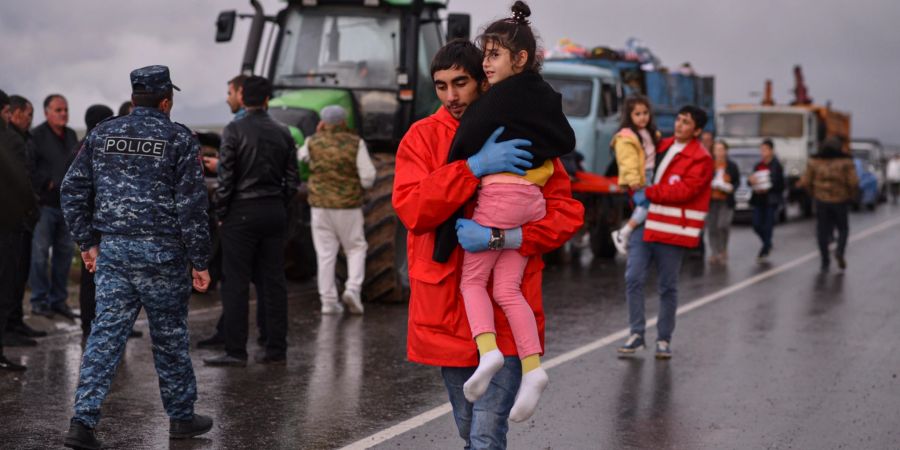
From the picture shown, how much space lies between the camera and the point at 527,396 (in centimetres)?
481

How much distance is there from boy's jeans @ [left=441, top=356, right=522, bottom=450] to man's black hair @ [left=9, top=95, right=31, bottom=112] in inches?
264

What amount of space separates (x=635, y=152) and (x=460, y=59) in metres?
5.50

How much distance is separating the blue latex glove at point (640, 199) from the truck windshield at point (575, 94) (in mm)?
9231

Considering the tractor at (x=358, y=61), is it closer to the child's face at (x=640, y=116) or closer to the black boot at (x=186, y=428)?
the child's face at (x=640, y=116)

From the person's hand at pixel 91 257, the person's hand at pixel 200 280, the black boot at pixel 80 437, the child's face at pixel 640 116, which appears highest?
the child's face at pixel 640 116

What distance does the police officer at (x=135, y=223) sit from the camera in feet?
21.7

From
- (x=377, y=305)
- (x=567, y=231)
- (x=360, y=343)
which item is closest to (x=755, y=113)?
(x=377, y=305)

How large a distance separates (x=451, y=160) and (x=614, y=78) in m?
15.8

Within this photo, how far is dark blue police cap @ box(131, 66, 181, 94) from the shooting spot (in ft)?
22.1

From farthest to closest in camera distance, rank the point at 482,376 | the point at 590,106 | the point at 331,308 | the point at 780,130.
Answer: the point at 780,130, the point at 590,106, the point at 331,308, the point at 482,376

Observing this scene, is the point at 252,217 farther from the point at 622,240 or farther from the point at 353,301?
the point at 353,301

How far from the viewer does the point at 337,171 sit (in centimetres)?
1194

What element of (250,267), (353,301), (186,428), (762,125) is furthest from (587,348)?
(762,125)

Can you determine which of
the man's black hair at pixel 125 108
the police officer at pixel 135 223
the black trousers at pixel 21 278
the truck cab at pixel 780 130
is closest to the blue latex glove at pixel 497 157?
the police officer at pixel 135 223
